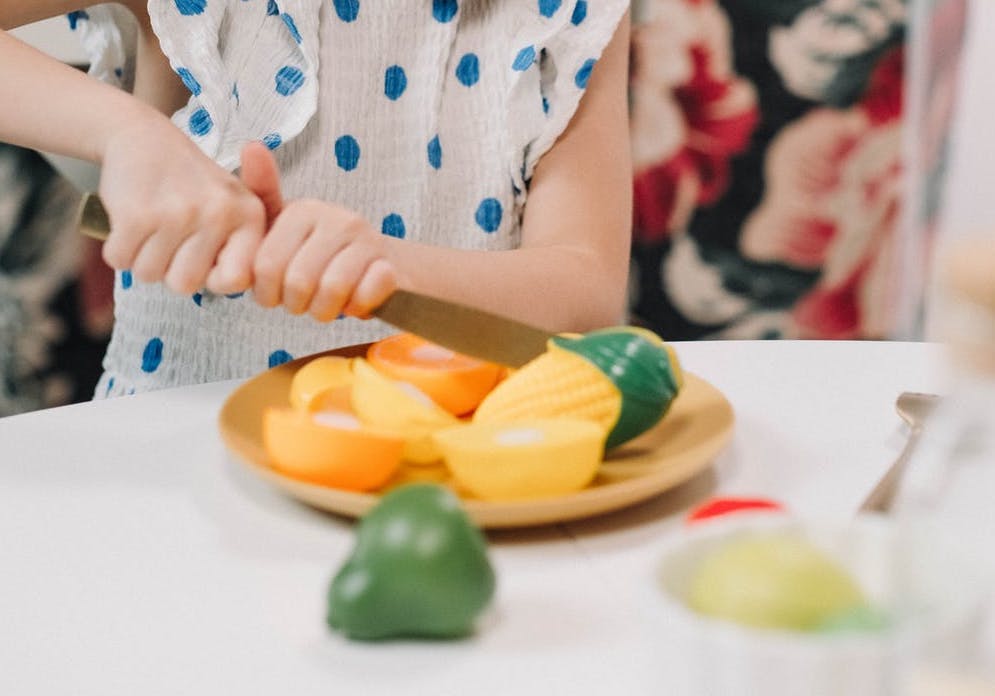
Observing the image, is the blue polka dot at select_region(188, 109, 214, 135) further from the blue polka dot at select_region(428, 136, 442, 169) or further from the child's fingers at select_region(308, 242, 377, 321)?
the child's fingers at select_region(308, 242, 377, 321)

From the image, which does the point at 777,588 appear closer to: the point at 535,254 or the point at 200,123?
the point at 535,254

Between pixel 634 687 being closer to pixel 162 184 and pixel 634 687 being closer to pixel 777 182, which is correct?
pixel 162 184

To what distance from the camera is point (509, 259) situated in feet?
2.70

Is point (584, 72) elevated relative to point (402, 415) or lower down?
elevated

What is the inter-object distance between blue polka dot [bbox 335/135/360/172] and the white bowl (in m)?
0.64

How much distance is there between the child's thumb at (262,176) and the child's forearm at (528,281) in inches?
4.0

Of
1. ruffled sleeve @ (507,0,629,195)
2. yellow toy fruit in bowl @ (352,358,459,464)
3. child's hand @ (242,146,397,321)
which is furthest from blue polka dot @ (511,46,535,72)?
yellow toy fruit in bowl @ (352,358,459,464)

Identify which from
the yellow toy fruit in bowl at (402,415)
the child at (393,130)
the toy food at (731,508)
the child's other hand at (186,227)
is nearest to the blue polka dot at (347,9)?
the child at (393,130)

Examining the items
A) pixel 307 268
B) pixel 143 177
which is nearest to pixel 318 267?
pixel 307 268

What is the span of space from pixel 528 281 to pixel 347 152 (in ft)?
0.66

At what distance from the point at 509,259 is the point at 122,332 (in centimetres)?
33

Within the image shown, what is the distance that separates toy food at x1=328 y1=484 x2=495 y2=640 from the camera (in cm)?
37

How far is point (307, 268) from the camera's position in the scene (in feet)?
1.93

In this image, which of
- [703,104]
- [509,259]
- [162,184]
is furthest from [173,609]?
[703,104]
